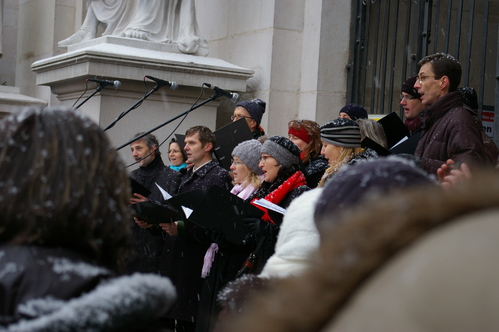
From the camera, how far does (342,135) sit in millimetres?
4402

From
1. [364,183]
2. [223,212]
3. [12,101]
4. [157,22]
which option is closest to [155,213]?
[223,212]

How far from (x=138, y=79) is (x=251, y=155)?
2.92m

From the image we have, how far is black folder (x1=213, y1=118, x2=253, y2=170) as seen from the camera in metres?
6.12

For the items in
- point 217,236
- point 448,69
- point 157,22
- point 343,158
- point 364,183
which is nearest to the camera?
point 364,183

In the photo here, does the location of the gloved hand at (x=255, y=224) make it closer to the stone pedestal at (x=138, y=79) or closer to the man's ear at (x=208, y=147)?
the man's ear at (x=208, y=147)

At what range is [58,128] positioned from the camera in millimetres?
1533

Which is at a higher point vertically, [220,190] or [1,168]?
[1,168]

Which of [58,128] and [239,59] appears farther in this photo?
[239,59]

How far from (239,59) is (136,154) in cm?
268

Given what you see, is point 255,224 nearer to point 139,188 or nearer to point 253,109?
point 139,188

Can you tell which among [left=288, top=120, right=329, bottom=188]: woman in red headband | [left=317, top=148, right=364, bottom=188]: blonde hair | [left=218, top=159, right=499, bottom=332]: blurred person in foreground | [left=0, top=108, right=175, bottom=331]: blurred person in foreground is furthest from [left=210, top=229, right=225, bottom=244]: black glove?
[left=218, top=159, right=499, bottom=332]: blurred person in foreground

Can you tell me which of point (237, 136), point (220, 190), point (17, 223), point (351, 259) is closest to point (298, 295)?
point (351, 259)

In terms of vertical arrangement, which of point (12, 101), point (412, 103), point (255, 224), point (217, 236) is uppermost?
point (412, 103)

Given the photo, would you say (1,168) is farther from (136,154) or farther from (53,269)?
(136,154)
